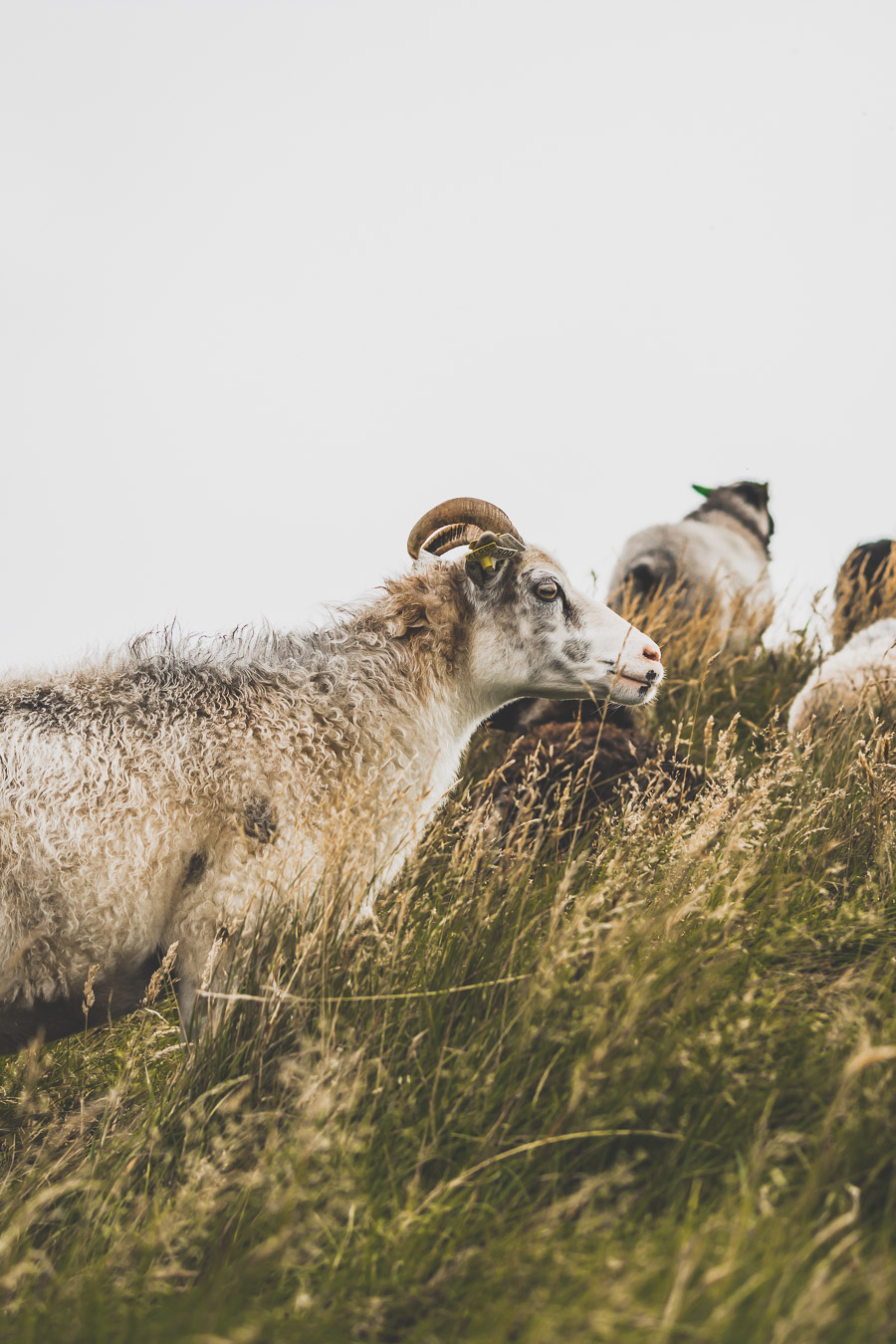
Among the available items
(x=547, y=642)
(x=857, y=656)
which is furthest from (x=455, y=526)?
(x=857, y=656)

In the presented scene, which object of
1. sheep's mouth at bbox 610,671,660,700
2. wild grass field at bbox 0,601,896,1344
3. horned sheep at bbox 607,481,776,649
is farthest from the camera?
horned sheep at bbox 607,481,776,649

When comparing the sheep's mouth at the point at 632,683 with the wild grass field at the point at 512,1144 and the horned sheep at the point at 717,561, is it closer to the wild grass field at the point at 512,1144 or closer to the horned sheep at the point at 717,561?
the wild grass field at the point at 512,1144

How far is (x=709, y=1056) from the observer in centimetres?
239

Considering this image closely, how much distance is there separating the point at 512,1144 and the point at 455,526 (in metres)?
3.02

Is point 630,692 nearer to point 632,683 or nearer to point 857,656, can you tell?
point 632,683

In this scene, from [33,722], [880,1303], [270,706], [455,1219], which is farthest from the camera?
[270,706]

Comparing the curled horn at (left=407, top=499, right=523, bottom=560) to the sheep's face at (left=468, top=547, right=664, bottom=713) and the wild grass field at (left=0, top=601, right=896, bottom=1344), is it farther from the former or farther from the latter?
the wild grass field at (left=0, top=601, right=896, bottom=1344)

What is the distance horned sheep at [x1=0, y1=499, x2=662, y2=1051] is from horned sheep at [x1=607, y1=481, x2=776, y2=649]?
4583 millimetres

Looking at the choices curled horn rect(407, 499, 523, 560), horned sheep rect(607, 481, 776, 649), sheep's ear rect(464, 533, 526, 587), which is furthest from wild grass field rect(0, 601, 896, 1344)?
horned sheep rect(607, 481, 776, 649)

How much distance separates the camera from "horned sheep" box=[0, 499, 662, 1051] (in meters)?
3.29

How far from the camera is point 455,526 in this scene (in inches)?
181

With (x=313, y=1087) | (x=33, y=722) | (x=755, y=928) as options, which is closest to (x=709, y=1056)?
(x=755, y=928)

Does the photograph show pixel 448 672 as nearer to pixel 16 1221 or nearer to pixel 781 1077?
pixel 781 1077

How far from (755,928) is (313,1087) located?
1654 millimetres
